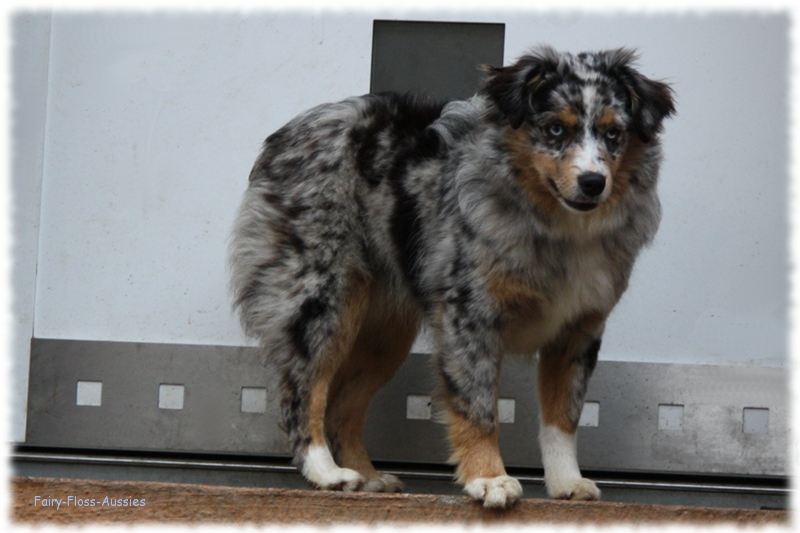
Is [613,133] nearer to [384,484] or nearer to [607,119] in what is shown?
[607,119]

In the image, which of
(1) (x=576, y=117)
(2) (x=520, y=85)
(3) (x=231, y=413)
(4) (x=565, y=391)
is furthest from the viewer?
(3) (x=231, y=413)

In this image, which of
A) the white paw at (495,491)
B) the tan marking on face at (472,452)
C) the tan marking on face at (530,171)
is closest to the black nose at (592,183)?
the tan marking on face at (530,171)

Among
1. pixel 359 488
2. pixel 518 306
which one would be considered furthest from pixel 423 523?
pixel 518 306

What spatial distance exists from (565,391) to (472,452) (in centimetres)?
56

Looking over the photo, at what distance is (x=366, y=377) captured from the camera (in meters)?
4.81

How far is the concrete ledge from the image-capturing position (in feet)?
12.1

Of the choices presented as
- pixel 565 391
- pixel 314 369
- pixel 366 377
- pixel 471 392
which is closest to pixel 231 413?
pixel 366 377

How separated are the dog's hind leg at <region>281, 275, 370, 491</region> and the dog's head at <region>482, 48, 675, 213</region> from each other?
97cm

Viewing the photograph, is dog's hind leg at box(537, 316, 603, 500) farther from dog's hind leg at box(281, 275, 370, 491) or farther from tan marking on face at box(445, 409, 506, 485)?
dog's hind leg at box(281, 275, 370, 491)

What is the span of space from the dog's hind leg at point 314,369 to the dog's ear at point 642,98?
4.33 feet

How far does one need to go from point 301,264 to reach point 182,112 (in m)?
1.12

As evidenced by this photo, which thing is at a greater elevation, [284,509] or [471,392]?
[471,392]

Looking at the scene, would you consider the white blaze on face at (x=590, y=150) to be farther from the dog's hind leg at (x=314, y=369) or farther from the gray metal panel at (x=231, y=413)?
the gray metal panel at (x=231, y=413)

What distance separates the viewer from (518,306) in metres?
4.07
